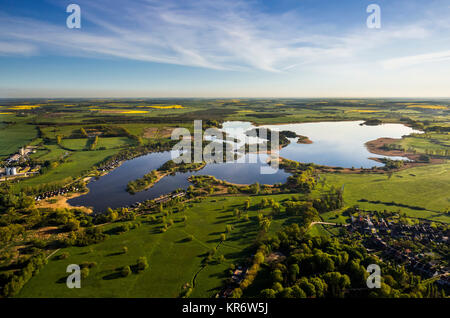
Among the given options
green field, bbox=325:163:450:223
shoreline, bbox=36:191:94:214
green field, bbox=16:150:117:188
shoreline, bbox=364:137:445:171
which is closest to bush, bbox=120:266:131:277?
shoreline, bbox=36:191:94:214

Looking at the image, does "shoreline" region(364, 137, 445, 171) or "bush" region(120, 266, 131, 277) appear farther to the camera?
"shoreline" region(364, 137, 445, 171)

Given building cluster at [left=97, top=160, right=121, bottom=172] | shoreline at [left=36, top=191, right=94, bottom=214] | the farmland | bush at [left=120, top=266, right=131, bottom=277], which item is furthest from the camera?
building cluster at [left=97, top=160, right=121, bottom=172]

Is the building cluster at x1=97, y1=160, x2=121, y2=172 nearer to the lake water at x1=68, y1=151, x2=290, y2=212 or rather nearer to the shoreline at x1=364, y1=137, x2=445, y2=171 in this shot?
the lake water at x1=68, y1=151, x2=290, y2=212

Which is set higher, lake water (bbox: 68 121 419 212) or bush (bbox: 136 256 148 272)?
lake water (bbox: 68 121 419 212)

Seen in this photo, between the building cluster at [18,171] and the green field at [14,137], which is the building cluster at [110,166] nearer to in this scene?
the building cluster at [18,171]
